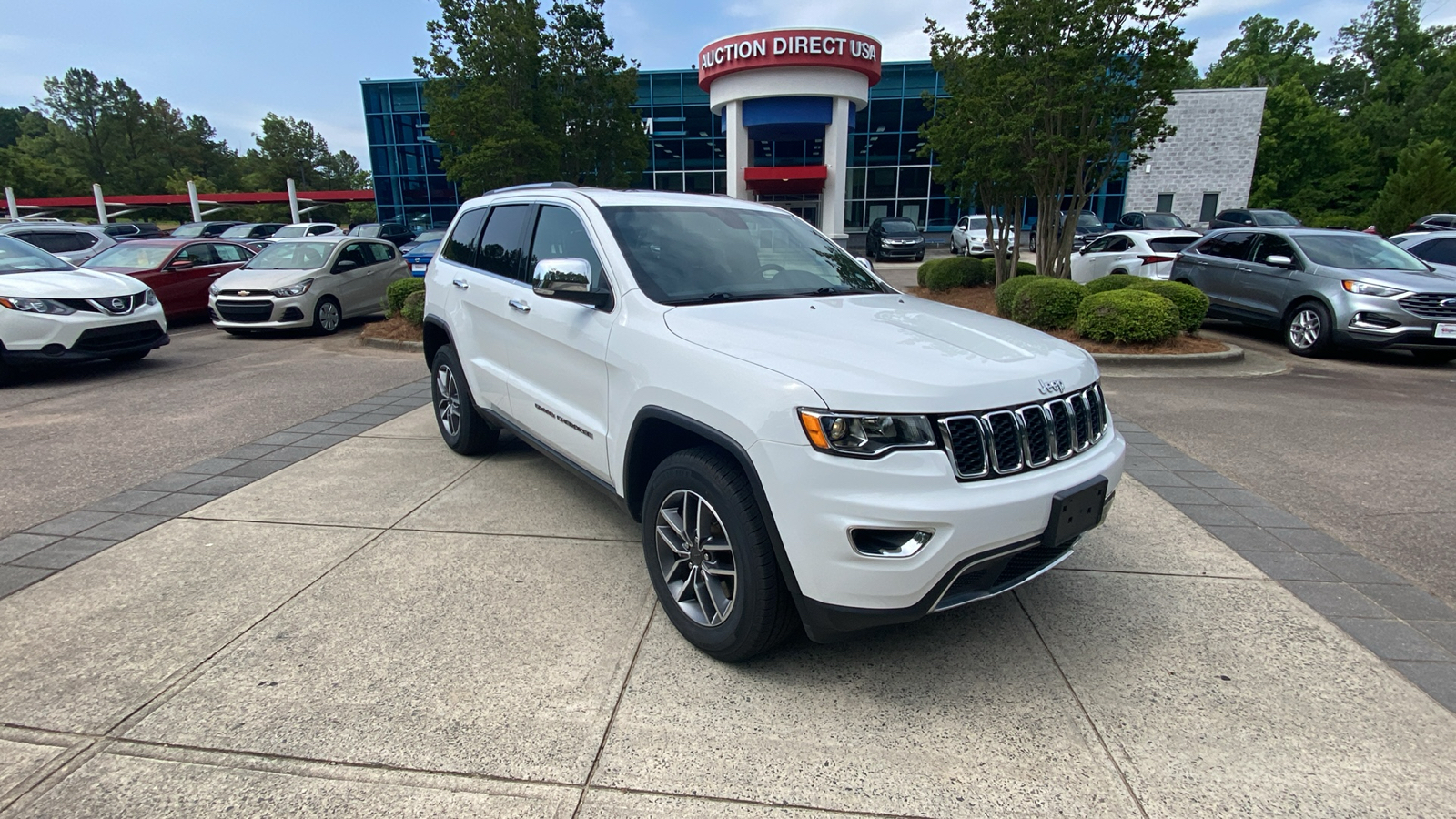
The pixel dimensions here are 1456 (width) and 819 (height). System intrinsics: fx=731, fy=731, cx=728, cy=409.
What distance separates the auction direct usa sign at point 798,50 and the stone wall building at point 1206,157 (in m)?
15.4

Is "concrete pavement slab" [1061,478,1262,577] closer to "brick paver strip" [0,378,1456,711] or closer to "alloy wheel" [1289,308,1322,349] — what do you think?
"brick paver strip" [0,378,1456,711]

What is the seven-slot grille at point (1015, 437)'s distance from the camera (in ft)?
7.86

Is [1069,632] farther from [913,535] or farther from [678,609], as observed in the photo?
[678,609]

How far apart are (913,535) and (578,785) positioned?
1302 millimetres

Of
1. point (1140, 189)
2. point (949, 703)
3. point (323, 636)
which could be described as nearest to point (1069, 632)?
point (949, 703)

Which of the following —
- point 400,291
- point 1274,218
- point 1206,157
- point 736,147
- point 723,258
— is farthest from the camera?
point 1206,157

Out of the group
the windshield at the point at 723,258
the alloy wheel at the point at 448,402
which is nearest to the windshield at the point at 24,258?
the alloy wheel at the point at 448,402

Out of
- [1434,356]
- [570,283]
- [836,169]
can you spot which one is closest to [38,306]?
[570,283]

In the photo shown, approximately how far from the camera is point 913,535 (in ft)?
7.64

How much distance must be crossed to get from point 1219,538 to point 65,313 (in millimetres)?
10411

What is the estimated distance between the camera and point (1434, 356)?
9.45 metres

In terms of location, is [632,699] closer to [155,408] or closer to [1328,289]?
[155,408]

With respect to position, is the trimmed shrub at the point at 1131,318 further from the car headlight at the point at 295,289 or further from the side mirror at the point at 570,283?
the car headlight at the point at 295,289

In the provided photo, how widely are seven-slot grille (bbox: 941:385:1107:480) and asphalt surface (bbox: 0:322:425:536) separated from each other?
5102mm
